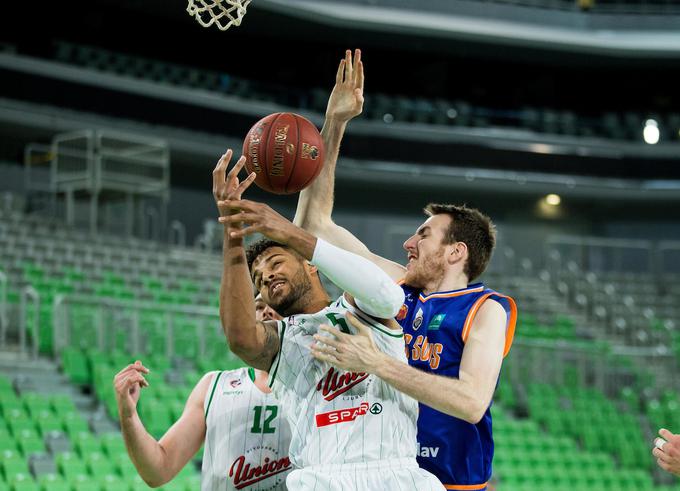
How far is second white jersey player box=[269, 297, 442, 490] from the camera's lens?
160 inches

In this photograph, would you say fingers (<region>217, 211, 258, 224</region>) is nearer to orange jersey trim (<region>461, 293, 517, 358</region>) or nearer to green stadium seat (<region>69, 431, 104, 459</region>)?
orange jersey trim (<region>461, 293, 517, 358</region>)

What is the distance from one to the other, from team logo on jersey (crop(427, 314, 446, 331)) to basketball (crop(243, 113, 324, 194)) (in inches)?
32.5

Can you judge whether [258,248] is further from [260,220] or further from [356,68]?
[356,68]

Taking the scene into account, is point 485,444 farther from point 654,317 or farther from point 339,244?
point 654,317

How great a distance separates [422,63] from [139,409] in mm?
19979

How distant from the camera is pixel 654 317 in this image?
22.3 metres

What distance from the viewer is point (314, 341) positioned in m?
4.23

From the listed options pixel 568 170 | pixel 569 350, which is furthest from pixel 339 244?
pixel 568 170

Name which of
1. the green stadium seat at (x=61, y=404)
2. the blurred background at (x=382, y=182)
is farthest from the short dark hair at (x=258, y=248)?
the green stadium seat at (x=61, y=404)

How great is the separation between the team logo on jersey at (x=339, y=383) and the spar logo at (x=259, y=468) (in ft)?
3.14

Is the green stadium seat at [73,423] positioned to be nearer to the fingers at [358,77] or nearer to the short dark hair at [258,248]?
the fingers at [358,77]

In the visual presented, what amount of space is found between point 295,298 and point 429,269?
0.76 m

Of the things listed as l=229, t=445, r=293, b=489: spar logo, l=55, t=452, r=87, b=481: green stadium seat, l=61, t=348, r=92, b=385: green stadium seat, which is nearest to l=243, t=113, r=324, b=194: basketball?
l=229, t=445, r=293, b=489: spar logo

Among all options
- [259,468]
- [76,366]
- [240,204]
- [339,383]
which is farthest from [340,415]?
[76,366]
